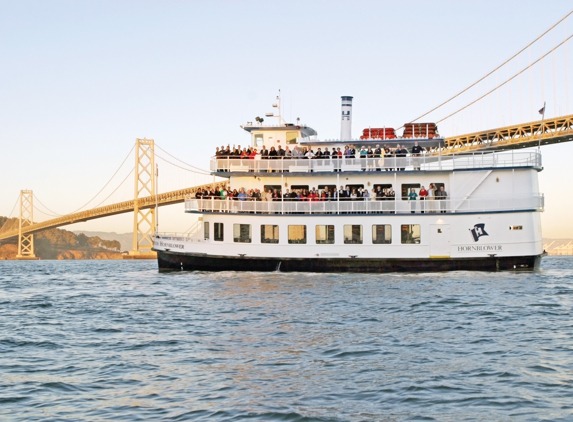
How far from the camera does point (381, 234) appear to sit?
27109mm

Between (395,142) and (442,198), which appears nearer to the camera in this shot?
(442,198)

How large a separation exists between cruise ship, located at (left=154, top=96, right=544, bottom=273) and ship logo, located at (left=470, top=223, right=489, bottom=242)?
0.04 meters

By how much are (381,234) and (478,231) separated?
3.66 m

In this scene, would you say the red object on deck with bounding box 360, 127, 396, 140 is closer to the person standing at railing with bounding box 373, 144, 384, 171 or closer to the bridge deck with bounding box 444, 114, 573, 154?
the person standing at railing with bounding box 373, 144, 384, 171

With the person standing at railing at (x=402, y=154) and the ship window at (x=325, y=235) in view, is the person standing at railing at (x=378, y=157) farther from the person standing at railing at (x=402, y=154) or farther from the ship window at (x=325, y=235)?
the ship window at (x=325, y=235)

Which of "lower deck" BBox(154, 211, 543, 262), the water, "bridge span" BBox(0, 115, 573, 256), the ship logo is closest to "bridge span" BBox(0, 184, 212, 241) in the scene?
"bridge span" BBox(0, 115, 573, 256)

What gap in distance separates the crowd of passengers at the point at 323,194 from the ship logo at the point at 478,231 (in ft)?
5.71

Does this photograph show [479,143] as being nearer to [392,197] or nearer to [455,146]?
[455,146]

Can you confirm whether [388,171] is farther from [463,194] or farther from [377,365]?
[377,365]

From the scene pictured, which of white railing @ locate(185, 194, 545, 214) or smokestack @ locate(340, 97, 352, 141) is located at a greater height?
smokestack @ locate(340, 97, 352, 141)

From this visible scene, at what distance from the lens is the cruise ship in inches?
1027

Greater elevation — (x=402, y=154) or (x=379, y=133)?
(x=379, y=133)

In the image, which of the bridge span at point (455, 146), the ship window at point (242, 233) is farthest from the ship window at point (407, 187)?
the bridge span at point (455, 146)

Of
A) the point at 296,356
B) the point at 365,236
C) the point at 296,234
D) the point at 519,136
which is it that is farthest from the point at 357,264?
the point at 519,136
